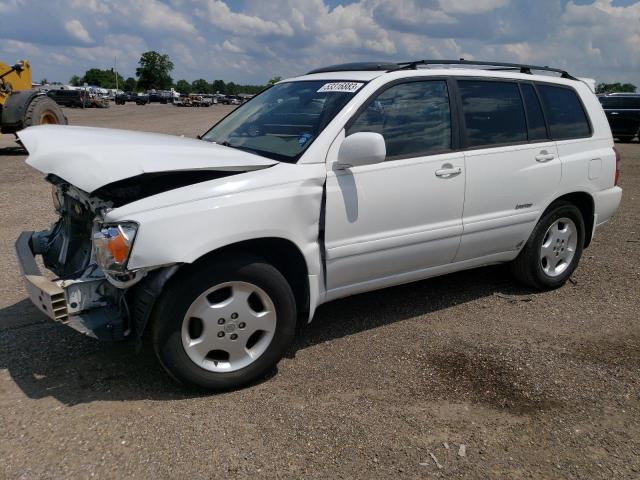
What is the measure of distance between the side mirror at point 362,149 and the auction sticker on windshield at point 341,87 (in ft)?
1.63

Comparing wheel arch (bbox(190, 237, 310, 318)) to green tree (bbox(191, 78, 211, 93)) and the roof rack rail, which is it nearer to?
the roof rack rail

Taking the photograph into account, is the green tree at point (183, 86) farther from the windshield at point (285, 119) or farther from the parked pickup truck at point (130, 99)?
the windshield at point (285, 119)

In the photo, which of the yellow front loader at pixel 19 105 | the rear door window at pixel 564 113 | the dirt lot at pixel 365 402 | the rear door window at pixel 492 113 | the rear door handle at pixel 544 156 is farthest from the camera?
the yellow front loader at pixel 19 105

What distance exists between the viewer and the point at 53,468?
2.65m

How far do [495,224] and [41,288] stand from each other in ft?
10.4

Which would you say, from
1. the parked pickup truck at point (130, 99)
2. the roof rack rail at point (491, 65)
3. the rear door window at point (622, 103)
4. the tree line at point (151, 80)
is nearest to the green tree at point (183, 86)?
the tree line at point (151, 80)

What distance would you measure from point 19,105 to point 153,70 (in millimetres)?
110201

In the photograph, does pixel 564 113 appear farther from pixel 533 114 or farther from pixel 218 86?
pixel 218 86

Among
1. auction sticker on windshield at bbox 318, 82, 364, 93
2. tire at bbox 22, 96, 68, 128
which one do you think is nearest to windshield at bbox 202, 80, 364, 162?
auction sticker on windshield at bbox 318, 82, 364, 93

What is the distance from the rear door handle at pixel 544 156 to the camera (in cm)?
464

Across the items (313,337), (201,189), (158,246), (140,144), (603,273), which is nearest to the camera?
(158,246)

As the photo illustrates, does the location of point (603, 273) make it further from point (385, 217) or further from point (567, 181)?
point (385, 217)

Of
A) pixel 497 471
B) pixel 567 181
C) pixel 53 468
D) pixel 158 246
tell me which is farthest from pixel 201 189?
pixel 567 181

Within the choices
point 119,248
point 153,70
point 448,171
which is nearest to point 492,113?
point 448,171
